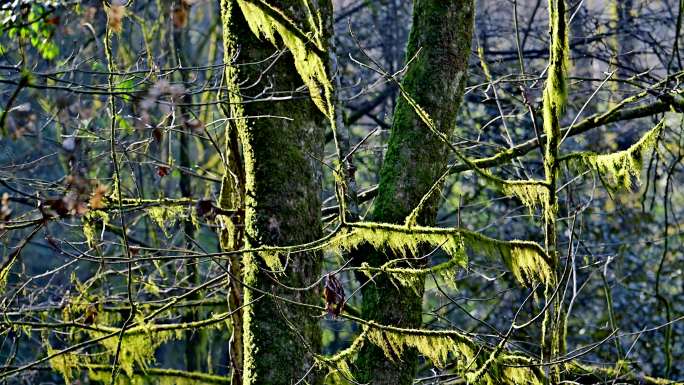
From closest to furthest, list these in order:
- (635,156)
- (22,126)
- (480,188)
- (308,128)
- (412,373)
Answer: (22,126)
(635,156)
(308,128)
(412,373)
(480,188)

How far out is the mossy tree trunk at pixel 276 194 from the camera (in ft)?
12.9

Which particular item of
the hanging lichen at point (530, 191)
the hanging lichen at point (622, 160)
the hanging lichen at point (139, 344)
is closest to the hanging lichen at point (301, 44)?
the hanging lichen at point (530, 191)

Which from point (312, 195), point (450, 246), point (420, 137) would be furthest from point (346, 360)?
point (420, 137)

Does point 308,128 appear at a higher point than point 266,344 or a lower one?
higher

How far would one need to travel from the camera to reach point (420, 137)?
4598 millimetres

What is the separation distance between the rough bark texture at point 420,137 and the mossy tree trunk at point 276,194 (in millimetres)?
516

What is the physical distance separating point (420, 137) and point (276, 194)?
38.1 inches

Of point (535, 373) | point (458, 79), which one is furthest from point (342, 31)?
point (535, 373)

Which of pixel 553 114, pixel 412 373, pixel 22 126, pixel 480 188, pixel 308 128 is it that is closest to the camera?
pixel 22 126

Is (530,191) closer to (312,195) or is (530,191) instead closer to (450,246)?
(450,246)

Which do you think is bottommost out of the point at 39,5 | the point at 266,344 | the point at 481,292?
the point at 481,292

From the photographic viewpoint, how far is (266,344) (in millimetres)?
3930

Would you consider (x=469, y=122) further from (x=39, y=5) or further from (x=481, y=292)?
(x=39, y=5)

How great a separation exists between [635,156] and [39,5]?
106 inches
